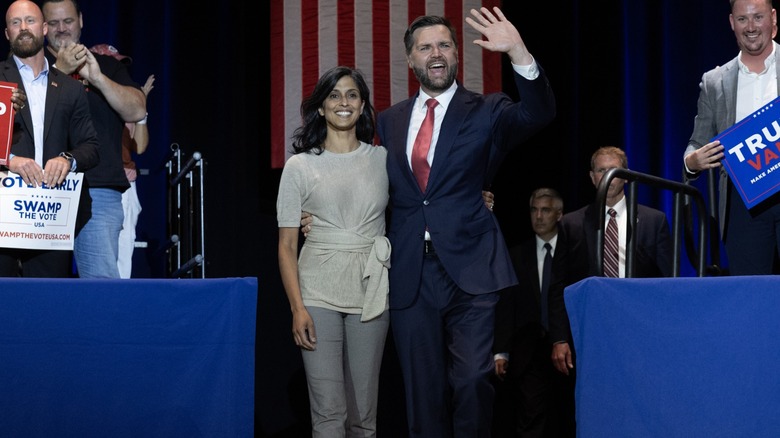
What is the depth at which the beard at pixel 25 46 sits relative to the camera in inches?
168

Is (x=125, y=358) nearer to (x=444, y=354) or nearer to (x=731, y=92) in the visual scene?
(x=444, y=354)

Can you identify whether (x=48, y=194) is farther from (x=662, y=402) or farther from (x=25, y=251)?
(x=662, y=402)

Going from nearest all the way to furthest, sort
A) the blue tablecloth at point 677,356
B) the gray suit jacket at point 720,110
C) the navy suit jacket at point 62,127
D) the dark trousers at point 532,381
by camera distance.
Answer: the blue tablecloth at point 677,356 < the navy suit jacket at point 62,127 < the gray suit jacket at point 720,110 < the dark trousers at point 532,381

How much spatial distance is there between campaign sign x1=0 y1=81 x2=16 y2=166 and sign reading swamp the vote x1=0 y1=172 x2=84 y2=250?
0.28 feet

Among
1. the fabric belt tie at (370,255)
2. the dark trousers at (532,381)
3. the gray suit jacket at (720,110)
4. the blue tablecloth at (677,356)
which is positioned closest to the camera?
the blue tablecloth at (677,356)

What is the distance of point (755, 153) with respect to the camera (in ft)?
13.3

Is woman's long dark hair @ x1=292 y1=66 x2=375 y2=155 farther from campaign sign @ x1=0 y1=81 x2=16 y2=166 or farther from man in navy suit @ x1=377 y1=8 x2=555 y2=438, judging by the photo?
campaign sign @ x1=0 y1=81 x2=16 y2=166

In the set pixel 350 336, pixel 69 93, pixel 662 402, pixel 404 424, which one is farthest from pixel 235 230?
pixel 662 402

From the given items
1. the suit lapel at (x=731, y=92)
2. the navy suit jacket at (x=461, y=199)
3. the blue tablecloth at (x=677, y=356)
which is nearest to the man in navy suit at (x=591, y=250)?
the suit lapel at (x=731, y=92)

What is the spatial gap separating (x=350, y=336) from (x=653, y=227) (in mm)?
1830

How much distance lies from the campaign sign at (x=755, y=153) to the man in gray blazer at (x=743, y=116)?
61 mm

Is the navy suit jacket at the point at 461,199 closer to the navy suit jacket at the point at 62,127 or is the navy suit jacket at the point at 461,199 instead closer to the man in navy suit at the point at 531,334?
the navy suit jacket at the point at 62,127

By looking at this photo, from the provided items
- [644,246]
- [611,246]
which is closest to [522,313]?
[611,246]

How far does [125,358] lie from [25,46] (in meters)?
1.81
